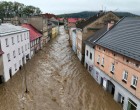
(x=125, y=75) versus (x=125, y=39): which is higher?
(x=125, y=39)

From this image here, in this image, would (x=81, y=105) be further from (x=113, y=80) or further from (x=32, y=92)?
(x=32, y=92)

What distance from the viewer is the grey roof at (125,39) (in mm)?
19392

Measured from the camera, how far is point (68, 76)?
31.0 metres

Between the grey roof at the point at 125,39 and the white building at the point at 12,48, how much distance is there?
544 inches

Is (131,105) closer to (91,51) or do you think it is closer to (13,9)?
(91,51)

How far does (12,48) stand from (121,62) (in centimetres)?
1795

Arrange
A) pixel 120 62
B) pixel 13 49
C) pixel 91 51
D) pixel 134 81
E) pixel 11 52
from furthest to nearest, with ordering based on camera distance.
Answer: pixel 91 51
pixel 13 49
pixel 11 52
pixel 120 62
pixel 134 81

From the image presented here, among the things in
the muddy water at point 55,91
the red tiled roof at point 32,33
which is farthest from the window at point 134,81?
the red tiled roof at point 32,33

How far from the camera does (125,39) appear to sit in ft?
73.3

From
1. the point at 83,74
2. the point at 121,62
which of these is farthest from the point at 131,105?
the point at 83,74

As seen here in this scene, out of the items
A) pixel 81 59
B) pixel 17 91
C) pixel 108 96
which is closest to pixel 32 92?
pixel 17 91

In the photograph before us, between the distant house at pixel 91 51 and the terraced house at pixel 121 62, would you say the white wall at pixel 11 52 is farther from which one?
the terraced house at pixel 121 62

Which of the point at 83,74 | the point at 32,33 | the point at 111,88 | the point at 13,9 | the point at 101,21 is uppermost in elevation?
the point at 13,9

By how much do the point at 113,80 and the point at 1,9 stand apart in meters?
126
